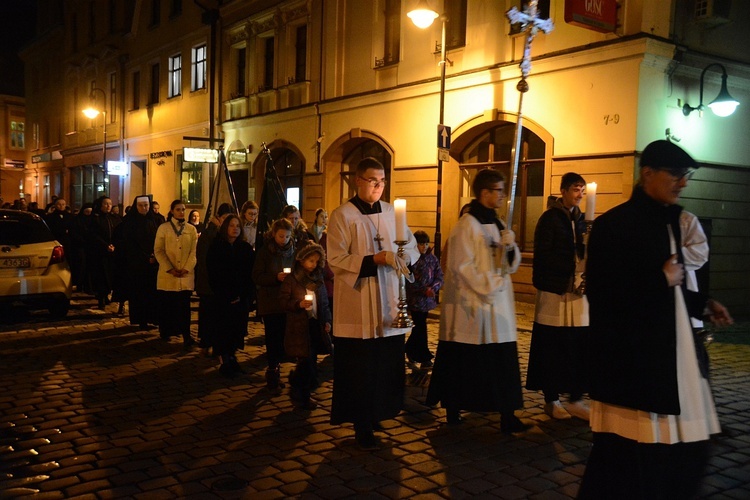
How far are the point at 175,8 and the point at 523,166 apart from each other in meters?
19.1

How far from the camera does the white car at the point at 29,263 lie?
11.2m

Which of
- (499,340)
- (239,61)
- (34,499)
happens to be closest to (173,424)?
(34,499)

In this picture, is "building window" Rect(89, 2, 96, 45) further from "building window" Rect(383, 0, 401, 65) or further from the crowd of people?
the crowd of people

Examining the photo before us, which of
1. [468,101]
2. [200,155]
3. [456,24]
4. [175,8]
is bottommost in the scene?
[200,155]

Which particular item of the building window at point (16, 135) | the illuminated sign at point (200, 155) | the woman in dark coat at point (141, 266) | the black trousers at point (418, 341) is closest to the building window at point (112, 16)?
the illuminated sign at point (200, 155)

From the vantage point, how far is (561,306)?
6.17 metres

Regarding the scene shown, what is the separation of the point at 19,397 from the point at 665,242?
6186mm

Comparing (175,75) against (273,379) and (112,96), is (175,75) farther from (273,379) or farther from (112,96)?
(273,379)

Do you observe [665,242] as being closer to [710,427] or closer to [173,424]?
[710,427]

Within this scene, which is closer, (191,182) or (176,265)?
(176,265)

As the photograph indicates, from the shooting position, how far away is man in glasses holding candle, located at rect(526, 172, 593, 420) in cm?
612

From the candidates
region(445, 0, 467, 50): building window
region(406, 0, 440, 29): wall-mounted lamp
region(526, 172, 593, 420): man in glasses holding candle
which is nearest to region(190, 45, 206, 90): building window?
region(445, 0, 467, 50): building window

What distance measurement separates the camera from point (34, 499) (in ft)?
14.4

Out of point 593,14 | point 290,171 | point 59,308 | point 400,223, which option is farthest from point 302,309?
point 290,171
